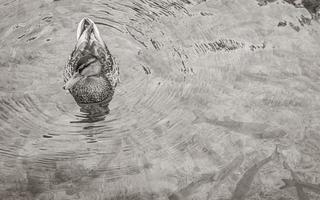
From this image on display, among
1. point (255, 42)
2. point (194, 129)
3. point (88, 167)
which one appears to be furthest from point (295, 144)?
point (88, 167)

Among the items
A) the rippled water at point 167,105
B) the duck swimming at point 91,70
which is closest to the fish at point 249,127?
the rippled water at point 167,105

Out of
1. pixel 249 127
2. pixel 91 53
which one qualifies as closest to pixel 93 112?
pixel 91 53

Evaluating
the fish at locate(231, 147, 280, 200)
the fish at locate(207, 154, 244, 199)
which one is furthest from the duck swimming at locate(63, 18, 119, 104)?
the fish at locate(231, 147, 280, 200)

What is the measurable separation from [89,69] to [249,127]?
193 centimetres

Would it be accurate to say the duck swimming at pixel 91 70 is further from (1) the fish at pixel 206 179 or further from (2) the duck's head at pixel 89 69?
(1) the fish at pixel 206 179

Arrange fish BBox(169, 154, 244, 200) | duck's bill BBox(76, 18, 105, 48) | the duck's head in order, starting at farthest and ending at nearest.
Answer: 1. duck's bill BBox(76, 18, 105, 48)
2. the duck's head
3. fish BBox(169, 154, 244, 200)

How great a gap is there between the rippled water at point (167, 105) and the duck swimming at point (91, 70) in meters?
0.13

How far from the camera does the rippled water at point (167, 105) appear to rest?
16.0 ft

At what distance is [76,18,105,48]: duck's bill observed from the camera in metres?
5.78

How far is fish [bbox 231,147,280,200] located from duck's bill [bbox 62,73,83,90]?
2091 millimetres

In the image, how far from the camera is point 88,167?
4.93 meters

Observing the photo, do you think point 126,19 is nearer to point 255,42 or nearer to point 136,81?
point 136,81

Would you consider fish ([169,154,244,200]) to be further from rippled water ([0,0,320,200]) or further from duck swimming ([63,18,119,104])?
duck swimming ([63,18,119,104])

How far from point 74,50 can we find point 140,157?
5.46 feet
